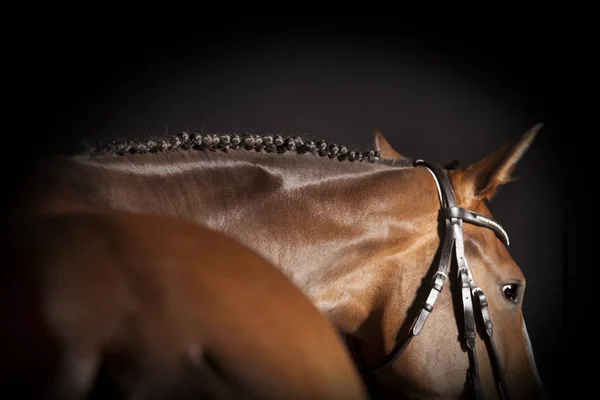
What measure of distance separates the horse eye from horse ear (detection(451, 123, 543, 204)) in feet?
0.56

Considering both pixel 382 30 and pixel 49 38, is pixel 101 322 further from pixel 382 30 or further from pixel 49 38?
pixel 382 30

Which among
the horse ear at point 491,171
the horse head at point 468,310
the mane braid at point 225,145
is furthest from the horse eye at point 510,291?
the mane braid at point 225,145

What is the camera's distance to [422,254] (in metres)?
0.85

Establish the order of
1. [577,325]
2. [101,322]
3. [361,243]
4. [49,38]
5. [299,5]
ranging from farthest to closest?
[577,325] < [299,5] < [49,38] < [361,243] < [101,322]

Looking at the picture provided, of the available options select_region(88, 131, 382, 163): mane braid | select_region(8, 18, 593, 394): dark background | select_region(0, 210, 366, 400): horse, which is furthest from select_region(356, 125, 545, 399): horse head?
select_region(8, 18, 593, 394): dark background

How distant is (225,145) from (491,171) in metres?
0.47

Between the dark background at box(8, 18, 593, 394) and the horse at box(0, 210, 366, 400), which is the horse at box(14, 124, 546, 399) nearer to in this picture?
the horse at box(0, 210, 366, 400)

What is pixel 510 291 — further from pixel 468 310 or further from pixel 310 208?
pixel 310 208

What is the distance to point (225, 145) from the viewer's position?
76cm

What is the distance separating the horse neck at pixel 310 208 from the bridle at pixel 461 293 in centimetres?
2

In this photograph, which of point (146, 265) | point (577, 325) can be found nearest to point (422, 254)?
point (146, 265)

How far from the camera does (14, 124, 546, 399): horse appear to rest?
2.39 feet

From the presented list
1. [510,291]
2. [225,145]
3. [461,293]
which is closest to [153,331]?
[225,145]

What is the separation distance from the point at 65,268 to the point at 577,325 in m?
1.80
